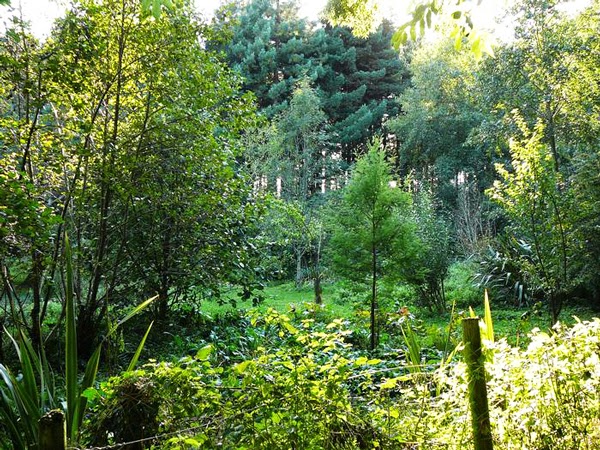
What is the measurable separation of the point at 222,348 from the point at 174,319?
1484 mm

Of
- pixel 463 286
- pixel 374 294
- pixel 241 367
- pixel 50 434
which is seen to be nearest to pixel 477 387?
pixel 241 367

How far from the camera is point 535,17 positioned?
8.99 m

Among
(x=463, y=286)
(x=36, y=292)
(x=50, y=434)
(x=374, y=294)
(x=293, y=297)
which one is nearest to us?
(x=50, y=434)

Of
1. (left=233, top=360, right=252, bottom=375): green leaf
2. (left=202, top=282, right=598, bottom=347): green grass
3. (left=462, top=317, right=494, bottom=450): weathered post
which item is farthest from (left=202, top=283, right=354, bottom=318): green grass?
(left=233, top=360, right=252, bottom=375): green leaf

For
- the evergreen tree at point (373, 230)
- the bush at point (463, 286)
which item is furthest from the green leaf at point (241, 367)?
the bush at point (463, 286)

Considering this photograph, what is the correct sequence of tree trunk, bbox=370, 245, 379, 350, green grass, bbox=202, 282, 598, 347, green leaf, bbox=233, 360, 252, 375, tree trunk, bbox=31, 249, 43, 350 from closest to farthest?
green leaf, bbox=233, 360, 252, 375 → tree trunk, bbox=31, 249, 43, 350 → tree trunk, bbox=370, 245, 379, 350 → green grass, bbox=202, 282, 598, 347

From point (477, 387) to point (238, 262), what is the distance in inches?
146

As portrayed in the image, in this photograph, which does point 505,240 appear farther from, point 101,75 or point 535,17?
point 101,75

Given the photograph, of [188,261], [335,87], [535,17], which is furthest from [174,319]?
[335,87]

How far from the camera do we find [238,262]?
16.8 ft

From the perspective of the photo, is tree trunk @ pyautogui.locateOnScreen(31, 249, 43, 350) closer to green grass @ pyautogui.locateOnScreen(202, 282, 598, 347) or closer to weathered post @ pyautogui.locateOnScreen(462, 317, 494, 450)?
green grass @ pyautogui.locateOnScreen(202, 282, 598, 347)

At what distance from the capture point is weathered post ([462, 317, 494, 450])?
5.49 ft

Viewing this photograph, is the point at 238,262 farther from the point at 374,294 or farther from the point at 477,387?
the point at 477,387

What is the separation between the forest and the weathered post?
0.04 ft
